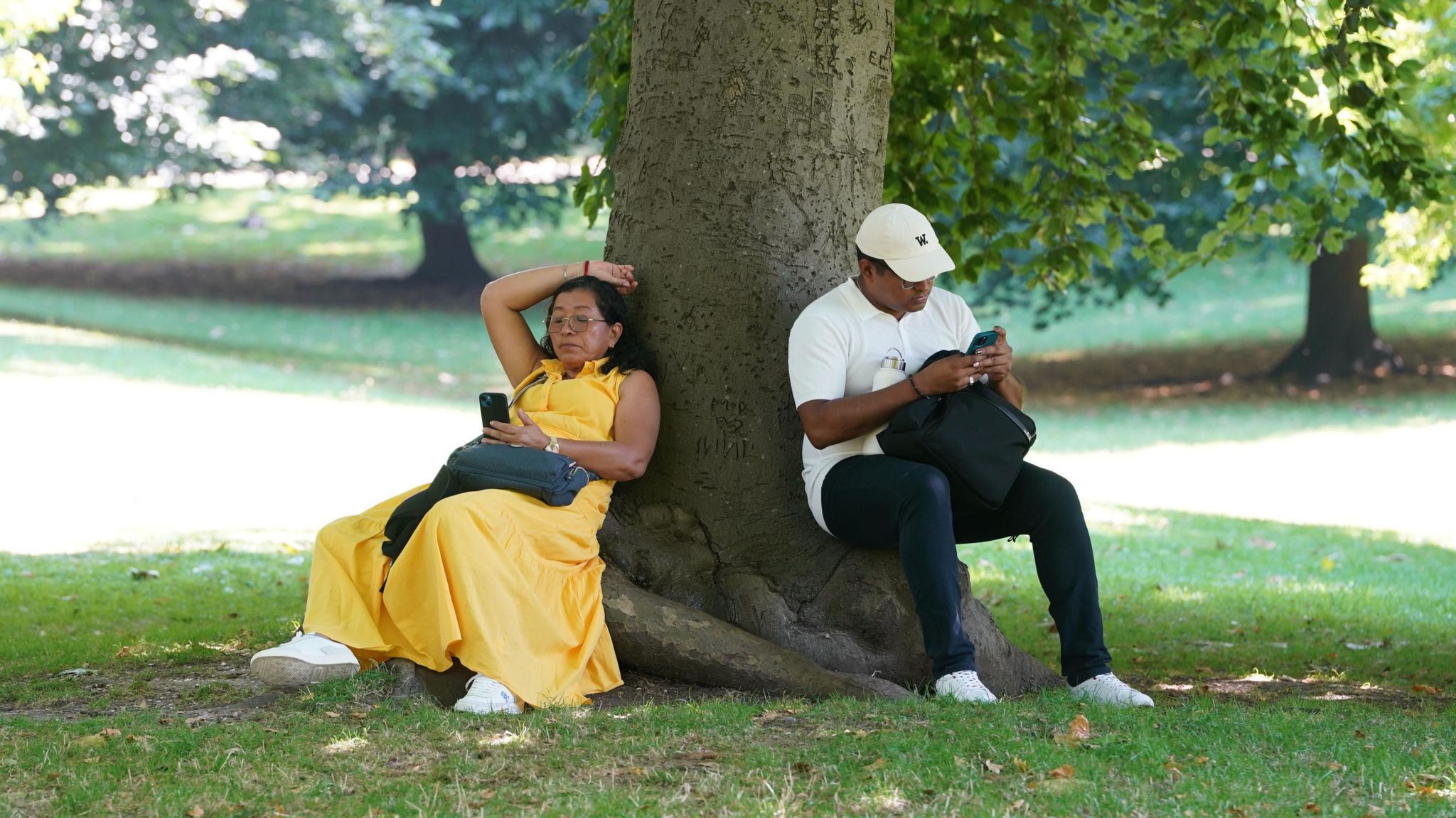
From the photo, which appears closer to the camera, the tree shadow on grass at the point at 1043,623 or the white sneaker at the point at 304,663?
the white sneaker at the point at 304,663

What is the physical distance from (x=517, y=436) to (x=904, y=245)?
5.02 feet

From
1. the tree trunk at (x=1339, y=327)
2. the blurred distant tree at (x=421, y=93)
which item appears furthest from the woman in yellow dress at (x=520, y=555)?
the blurred distant tree at (x=421, y=93)

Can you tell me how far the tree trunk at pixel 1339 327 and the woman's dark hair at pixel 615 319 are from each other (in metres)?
19.8

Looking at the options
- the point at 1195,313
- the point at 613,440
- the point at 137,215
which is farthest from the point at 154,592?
the point at 137,215

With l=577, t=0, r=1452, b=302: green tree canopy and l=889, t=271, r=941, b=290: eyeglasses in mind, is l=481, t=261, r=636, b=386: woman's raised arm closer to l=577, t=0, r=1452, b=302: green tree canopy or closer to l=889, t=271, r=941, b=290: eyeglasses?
l=889, t=271, r=941, b=290: eyeglasses

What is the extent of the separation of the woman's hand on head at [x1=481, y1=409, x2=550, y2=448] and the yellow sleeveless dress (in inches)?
7.6

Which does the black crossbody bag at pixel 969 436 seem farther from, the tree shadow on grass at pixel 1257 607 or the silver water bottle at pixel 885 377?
the tree shadow on grass at pixel 1257 607

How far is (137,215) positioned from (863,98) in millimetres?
40160

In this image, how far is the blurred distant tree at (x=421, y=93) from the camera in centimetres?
2758

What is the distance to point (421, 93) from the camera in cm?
2803

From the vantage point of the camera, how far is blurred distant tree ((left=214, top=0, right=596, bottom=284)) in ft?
90.5

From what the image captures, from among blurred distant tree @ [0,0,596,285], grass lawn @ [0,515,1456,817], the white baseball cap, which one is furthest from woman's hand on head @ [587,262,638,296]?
blurred distant tree @ [0,0,596,285]

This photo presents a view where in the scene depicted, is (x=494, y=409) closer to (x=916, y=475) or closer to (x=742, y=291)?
(x=742, y=291)

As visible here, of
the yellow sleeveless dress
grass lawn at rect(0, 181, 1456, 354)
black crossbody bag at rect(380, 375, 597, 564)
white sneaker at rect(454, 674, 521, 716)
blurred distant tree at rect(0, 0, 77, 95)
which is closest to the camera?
white sneaker at rect(454, 674, 521, 716)
